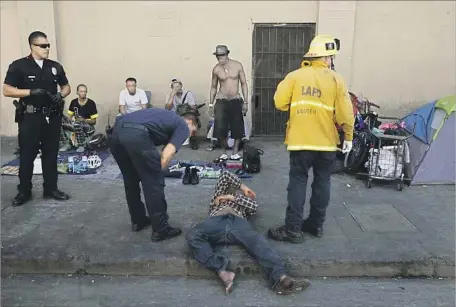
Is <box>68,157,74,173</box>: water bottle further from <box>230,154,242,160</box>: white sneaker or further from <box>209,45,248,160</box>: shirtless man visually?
<box>230,154,242,160</box>: white sneaker

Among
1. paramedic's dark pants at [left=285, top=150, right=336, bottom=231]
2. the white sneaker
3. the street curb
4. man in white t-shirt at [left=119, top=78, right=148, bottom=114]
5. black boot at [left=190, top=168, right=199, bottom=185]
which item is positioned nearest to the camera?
the street curb

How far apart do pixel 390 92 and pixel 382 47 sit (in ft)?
2.83

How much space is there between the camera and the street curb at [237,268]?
4.70 metres

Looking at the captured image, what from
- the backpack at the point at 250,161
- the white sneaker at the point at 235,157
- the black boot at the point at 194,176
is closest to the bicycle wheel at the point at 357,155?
the backpack at the point at 250,161

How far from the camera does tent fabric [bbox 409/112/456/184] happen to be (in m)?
6.89

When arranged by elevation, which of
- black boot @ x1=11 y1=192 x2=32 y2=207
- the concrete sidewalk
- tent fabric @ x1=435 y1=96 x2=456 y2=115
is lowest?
the concrete sidewalk

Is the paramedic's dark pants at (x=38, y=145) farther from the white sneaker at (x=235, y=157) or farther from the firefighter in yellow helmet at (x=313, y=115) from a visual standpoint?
the white sneaker at (x=235, y=157)

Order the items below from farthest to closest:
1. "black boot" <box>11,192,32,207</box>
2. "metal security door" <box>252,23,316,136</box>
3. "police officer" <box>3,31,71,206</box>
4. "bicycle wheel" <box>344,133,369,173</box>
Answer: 1. "metal security door" <box>252,23,316,136</box>
2. "bicycle wheel" <box>344,133,369,173</box>
3. "black boot" <box>11,192,32,207</box>
4. "police officer" <box>3,31,71,206</box>

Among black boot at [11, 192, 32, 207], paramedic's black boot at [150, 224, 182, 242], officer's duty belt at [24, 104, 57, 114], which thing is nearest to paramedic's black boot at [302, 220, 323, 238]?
paramedic's black boot at [150, 224, 182, 242]

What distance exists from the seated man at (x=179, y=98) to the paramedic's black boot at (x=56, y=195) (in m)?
3.26

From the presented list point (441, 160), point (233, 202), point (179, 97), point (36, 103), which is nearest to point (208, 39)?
point (179, 97)

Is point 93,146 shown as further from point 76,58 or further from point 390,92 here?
point 390,92

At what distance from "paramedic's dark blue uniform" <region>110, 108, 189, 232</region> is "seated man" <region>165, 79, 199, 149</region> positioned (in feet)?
13.7

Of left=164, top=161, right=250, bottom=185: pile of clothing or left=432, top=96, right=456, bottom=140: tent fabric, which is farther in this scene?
left=164, top=161, right=250, bottom=185: pile of clothing
